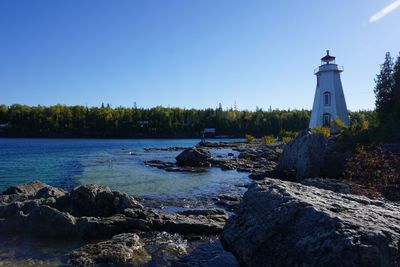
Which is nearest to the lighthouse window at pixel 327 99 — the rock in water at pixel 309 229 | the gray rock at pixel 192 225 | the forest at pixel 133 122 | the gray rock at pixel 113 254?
the gray rock at pixel 192 225

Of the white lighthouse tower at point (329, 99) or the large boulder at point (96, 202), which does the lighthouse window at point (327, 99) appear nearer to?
the white lighthouse tower at point (329, 99)

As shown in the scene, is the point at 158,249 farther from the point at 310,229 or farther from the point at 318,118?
the point at 318,118

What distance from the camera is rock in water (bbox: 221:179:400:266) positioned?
19.2 feet

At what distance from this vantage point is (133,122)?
495 feet

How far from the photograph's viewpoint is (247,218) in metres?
8.48

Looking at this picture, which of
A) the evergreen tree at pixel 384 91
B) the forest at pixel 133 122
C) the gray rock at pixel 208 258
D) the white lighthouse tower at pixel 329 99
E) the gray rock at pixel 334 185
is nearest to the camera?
the gray rock at pixel 208 258

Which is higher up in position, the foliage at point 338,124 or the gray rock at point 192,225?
the foliage at point 338,124

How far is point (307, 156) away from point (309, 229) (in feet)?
59.5

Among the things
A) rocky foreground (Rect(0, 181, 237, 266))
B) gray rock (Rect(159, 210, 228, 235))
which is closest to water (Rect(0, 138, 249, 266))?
rocky foreground (Rect(0, 181, 237, 266))

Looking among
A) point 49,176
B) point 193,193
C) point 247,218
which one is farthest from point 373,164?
point 49,176

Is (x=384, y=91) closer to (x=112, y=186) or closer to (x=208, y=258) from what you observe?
(x=112, y=186)

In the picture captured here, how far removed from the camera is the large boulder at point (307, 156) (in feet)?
78.0

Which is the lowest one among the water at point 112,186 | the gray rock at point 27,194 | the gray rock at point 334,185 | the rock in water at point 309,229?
the water at point 112,186

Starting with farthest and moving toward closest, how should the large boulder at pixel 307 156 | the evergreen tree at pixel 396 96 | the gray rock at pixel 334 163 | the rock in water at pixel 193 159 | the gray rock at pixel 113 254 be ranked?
the rock in water at pixel 193 159, the evergreen tree at pixel 396 96, the gray rock at pixel 334 163, the large boulder at pixel 307 156, the gray rock at pixel 113 254
